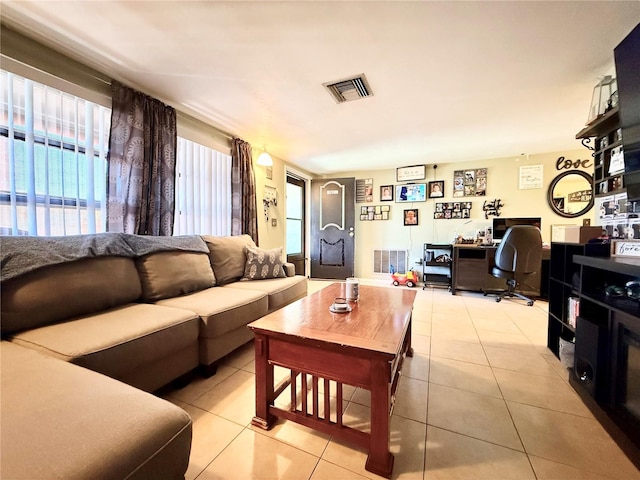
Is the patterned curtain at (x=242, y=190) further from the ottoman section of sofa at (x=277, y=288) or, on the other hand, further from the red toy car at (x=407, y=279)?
the red toy car at (x=407, y=279)

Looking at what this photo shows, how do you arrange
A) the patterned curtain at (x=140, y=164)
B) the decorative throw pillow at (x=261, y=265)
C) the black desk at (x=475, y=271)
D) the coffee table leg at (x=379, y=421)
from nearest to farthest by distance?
the coffee table leg at (x=379, y=421)
the patterned curtain at (x=140, y=164)
the decorative throw pillow at (x=261, y=265)
the black desk at (x=475, y=271)

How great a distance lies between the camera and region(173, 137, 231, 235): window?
2.66 meters

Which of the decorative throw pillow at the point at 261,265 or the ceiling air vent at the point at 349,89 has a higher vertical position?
the ceiling air vent at the point at 349,89

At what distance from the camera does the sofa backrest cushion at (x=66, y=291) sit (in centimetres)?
118

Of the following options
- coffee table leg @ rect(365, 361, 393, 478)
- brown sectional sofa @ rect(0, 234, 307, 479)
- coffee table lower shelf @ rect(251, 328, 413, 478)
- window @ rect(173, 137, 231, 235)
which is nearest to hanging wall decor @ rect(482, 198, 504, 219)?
→ brown sectional sofa @ rect(0, 234, 307, 479)

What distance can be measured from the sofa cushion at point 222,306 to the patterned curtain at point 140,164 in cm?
80

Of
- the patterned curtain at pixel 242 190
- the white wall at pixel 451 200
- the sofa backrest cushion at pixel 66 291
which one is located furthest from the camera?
the white wall at pixel 451 200

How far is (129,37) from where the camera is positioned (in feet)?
5.25

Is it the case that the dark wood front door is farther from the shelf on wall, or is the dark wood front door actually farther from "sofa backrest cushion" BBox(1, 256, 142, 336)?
"sofa backrest cushion" BBox(1, 256, 142, 336)

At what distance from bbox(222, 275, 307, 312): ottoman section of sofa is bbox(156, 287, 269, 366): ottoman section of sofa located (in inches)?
5.2

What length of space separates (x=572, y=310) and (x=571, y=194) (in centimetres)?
303

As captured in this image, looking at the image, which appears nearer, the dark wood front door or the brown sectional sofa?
the brown sectional sofa

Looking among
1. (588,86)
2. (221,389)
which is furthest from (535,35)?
(221,389)

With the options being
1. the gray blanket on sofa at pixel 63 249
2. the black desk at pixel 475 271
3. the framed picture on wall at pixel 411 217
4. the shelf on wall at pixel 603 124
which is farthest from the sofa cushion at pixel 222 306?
the framed picture on wall at pixel 411 217
